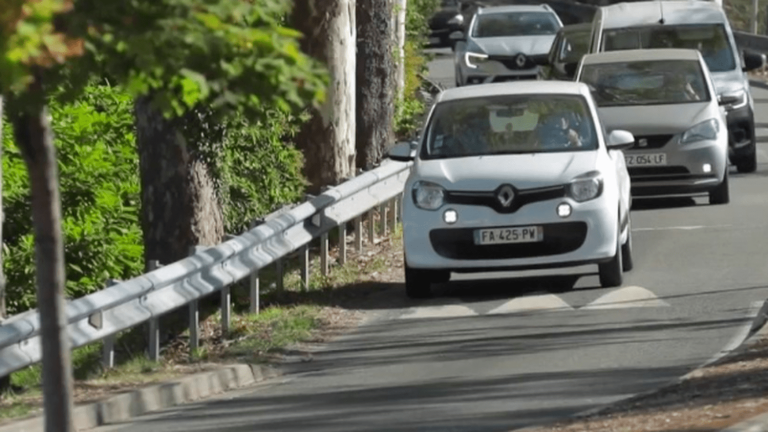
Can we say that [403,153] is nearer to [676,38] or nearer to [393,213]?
[393,213]

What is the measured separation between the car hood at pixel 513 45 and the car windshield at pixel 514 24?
1.38 feet

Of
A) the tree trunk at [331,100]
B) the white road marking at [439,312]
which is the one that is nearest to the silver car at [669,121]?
the tree trunk at [331,100]

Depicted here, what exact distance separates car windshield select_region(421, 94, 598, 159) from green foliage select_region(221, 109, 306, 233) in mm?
3785

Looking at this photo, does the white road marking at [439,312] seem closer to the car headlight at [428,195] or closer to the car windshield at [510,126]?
the car headlight at [428,195]

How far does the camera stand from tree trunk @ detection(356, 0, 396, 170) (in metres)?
23.9

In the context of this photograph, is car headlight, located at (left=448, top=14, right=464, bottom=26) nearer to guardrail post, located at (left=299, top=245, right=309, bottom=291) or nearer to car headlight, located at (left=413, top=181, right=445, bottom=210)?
guardrail post, located at (left=299, top=245, right=309, bottom=291)

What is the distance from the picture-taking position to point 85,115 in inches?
821

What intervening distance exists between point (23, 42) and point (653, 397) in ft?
19.1

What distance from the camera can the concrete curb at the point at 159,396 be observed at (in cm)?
1047

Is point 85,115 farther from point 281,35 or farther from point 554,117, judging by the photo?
point 281,35

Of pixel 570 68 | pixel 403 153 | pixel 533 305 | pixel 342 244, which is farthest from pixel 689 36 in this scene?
pixel 533 305

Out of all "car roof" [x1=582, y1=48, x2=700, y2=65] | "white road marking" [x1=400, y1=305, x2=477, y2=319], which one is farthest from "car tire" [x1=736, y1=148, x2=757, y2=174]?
"white road marking" [x1=400, y1=305, x2=477, y2=319]

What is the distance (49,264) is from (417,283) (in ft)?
30.1

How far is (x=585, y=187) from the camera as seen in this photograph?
15773 millimetres
